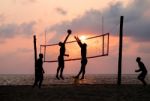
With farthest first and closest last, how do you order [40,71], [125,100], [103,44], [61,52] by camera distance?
[103,44], [61,52], [40,71], [125,100]

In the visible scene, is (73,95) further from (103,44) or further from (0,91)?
(103,44)

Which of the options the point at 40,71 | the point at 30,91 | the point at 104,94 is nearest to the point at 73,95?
the point at 104,94

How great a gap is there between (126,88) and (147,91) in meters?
1.51

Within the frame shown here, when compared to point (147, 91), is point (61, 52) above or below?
above

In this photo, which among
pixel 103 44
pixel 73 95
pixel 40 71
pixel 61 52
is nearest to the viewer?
pixel 73 95

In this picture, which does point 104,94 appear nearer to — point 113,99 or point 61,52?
point 113,99

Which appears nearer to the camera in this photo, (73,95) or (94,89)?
(73,95)

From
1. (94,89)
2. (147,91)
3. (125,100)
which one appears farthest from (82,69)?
(125,100)

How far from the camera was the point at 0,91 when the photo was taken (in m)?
23.8

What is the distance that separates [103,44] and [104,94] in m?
8.03

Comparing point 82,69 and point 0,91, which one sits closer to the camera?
point 0,91

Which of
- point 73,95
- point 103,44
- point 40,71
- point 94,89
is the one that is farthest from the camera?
point 103,44

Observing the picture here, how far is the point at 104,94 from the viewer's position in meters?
20.7

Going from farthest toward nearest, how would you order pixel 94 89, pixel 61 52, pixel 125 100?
pixel 61 52 → pixel 94 89 → pixel 125 100
